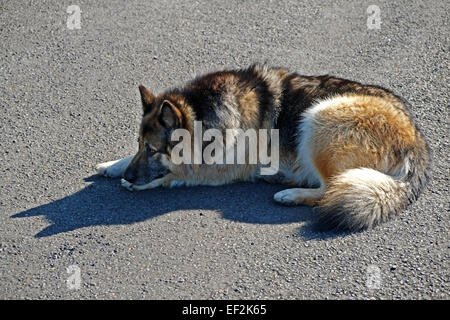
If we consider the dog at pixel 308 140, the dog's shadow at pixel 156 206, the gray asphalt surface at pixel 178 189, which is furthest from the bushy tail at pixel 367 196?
the dog's shadow at pixel 156 206

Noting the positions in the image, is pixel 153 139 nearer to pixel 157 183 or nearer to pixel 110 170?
pixel 157 183

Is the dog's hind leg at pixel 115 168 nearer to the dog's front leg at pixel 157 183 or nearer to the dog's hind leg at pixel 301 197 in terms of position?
the dog's front leg at pixel 157 183

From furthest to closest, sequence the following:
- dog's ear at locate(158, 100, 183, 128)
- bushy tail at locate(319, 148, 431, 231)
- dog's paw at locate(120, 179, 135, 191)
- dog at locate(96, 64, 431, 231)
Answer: dog's paw at locate(120, 179, 135, 191), dog's ear at locate(158, 100, 183, 128), dog at locate(96, 64, 431, 231), bushy tail at locate(319, 148, 431, 231)

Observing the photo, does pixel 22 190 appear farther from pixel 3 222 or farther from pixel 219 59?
pixel 219 59

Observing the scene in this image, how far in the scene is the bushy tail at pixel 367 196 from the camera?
4840mm

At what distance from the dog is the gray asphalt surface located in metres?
0.17

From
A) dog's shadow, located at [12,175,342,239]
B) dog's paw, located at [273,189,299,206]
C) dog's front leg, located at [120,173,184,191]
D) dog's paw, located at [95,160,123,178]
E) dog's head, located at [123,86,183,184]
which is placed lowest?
dog's shadow, located at [12,175,342,239]

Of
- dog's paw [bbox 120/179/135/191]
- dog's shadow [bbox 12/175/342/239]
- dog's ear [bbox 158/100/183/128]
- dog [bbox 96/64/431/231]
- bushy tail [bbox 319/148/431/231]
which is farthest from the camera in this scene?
dog's paw [bbox 120/179/135/191]

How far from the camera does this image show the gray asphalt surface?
450 centimetres

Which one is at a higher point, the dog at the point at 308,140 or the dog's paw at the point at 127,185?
the dog at the point at 308,140

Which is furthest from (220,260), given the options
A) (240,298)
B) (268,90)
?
(268,90)

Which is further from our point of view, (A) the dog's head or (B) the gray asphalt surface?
(A) the dog's head

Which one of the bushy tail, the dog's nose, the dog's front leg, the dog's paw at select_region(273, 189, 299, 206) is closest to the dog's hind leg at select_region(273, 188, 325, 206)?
the dog's paw at select_region(273, 189, 299, 206)

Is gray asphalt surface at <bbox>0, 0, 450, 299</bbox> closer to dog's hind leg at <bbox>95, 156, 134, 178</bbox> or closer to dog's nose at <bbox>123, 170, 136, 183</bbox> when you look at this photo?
dog's hind leg at <bbox>95, 156, 134, 178</bbox>
